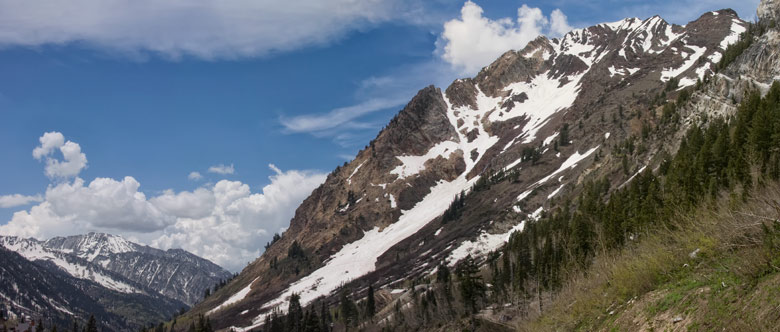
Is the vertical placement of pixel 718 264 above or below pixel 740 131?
below

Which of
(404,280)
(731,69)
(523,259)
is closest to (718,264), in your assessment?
(523,259)

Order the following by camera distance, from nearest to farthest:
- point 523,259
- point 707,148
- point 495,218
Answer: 1. point 707,148
2. point 523,259
3. point 495,218

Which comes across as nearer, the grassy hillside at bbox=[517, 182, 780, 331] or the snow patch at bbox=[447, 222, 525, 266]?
the grassy hillside at bbox=[517, 182, 780, 331]

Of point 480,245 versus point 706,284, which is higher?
point 706,284

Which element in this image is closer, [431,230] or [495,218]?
[495,218]

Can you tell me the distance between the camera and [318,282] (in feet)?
629

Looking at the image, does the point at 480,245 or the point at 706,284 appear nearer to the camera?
the point at 706,284

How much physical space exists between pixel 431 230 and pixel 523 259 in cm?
10813

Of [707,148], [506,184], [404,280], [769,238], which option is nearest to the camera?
[769,238]

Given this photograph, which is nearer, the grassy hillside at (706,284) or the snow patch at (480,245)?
the grassy hillside at (706,284)

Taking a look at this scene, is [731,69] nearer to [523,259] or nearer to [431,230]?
[523,259]

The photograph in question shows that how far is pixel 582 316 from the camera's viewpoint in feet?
84.8

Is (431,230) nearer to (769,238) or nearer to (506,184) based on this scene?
(506,184)

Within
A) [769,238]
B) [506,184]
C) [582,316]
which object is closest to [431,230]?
[506,184]
